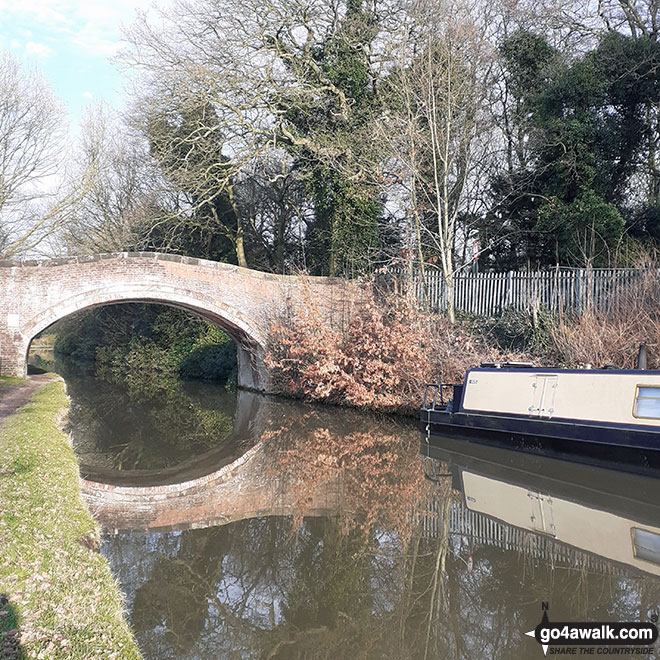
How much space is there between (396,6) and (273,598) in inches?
580

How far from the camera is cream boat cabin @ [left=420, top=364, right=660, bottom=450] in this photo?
7664mm

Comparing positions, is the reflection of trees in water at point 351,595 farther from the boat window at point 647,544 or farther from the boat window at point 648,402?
the boat window at point 648,402

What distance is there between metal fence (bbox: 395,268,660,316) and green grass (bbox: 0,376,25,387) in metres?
8.29

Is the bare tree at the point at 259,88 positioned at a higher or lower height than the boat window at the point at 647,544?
higher

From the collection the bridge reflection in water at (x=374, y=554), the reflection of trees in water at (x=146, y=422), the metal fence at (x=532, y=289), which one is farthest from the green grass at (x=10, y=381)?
the metal fence at (x=532, y=289)

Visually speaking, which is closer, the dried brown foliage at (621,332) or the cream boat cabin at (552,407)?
the cream boat cabin at (552,407)

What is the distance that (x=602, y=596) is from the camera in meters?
4.27

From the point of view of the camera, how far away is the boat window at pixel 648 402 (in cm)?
752

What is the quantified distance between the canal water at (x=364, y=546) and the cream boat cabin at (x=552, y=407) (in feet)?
1.24

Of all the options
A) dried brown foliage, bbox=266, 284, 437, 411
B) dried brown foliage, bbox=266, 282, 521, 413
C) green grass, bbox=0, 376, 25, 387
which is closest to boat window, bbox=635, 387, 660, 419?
dried brown foliage, bbox=266, 282, 521, 413

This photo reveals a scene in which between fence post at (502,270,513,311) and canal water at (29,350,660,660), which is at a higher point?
fence post at (502,270,513,311)

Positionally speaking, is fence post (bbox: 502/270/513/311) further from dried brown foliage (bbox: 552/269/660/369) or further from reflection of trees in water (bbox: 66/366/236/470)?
reflection of trees in water (bbox: 66/366/236/470)

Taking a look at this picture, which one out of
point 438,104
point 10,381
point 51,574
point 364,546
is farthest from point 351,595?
point 10,381

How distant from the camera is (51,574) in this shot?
3.70 m
